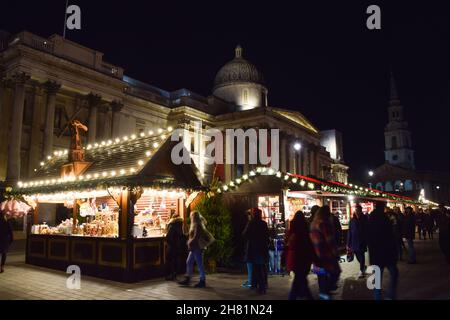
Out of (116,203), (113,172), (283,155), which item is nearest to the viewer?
(113,172)

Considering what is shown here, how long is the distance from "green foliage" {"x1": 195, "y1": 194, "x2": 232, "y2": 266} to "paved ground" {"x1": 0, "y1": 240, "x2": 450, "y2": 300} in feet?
2.38

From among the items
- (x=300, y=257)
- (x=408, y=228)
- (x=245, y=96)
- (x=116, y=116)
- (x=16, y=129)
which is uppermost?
(x=245, y=96)

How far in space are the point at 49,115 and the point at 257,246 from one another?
77.0 feet

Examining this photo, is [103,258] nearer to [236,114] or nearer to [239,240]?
[239,240]

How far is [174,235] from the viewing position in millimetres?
10172

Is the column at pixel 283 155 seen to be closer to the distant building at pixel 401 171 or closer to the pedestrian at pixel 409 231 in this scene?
the pedestrian at pixel 409 231

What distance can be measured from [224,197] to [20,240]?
48.2 ft

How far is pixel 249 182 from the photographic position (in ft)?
46.4

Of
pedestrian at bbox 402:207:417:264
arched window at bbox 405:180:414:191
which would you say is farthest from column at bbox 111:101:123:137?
arched window at bbox 405:180:414:191

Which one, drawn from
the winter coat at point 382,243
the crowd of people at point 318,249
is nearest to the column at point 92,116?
the crowd of people at point 318,249

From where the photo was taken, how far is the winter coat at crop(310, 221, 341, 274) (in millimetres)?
6320

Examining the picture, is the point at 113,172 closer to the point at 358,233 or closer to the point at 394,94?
the point at 358,233

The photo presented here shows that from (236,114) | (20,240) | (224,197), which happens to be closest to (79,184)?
(224,197)

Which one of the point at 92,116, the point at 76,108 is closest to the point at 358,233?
the point at 92,116
